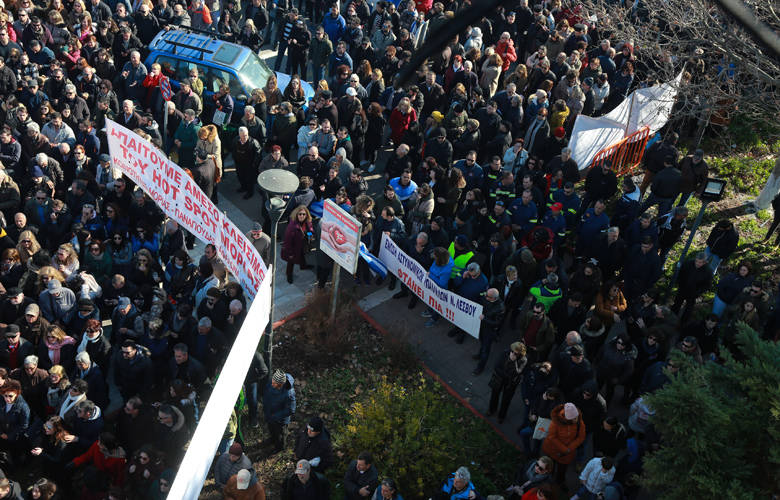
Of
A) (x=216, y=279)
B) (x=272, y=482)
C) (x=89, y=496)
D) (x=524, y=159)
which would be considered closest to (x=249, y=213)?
(x=216, y=279)

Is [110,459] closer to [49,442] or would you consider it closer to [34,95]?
[49,442]

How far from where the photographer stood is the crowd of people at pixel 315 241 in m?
8.62

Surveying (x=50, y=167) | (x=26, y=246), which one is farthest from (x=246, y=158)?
(x=26, y=246)

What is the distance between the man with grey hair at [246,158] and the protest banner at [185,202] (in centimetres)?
308

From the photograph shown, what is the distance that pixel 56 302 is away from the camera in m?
9.68

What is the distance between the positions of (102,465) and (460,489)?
379 centimetres

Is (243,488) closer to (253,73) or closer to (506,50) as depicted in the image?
(253,73)

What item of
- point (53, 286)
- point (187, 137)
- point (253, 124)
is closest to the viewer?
point (53, 286)

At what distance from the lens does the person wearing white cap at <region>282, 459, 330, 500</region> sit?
7941 mm

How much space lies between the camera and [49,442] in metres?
8.41

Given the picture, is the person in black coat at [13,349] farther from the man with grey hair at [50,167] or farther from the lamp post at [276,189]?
the man with grey hair at [50,167]

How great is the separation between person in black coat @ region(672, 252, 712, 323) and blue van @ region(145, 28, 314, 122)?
8168 millimetres

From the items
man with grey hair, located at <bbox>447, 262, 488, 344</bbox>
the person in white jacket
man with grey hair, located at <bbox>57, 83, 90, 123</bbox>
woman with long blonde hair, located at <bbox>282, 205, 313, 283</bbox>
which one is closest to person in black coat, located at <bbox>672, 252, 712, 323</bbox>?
man with grey hair, located at <bbox>447, 262, 488, 344</bbox>

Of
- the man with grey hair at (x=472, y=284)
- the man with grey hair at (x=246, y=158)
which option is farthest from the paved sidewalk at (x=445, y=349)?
the man with grey hair at (x=246, y=158)
